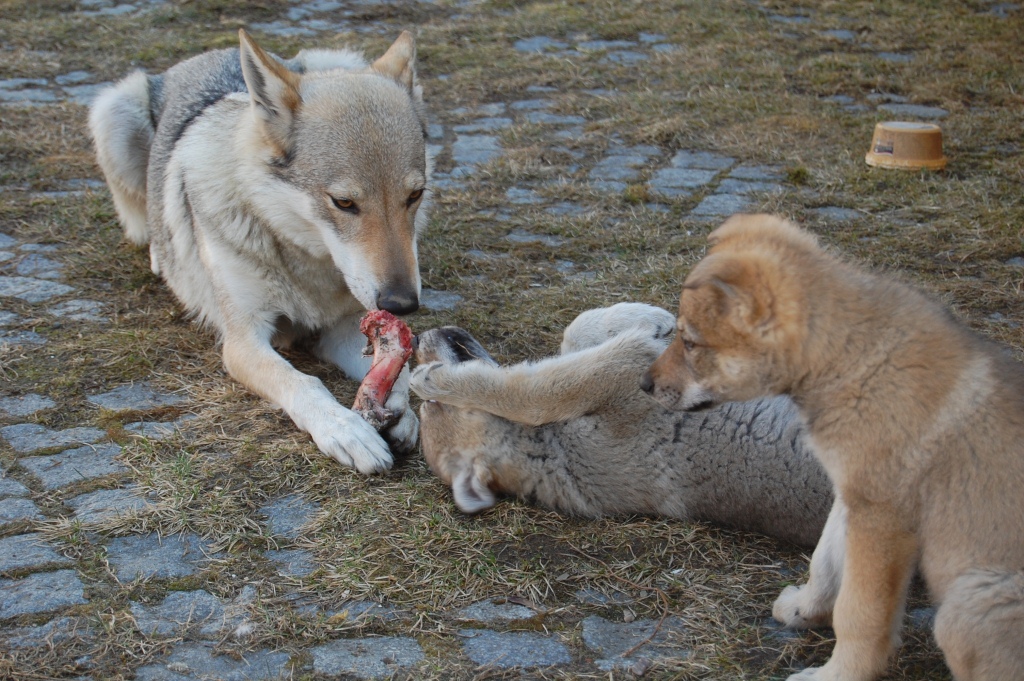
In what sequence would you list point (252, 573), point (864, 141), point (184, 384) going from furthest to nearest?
point (864, 141)
point (184, 384)
point (252, 573)

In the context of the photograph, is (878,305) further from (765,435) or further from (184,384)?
(184,384)

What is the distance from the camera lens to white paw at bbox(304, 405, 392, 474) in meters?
3.88

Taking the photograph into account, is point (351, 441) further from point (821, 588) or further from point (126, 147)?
point (126, 147)

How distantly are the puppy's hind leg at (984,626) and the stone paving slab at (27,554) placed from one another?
264cm

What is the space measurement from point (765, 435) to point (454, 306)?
2219 millimetres

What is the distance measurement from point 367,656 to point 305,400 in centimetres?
153

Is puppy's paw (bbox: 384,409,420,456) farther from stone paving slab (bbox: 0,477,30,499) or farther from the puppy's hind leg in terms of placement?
the puppy's hind leg

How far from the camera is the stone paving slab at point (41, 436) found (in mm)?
3953

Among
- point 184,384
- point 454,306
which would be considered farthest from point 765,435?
point 184,384

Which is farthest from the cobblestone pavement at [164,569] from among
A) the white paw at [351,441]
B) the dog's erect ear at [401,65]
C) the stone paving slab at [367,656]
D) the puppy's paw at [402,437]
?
the dog's erect ear at [401,65]

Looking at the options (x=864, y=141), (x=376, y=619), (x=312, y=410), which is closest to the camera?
(x=376, y=619)

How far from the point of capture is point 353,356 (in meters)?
4.91

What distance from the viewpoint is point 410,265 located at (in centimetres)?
423

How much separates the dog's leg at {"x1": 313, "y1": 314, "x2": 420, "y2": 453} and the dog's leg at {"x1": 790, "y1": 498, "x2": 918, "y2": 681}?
78.4 inches
